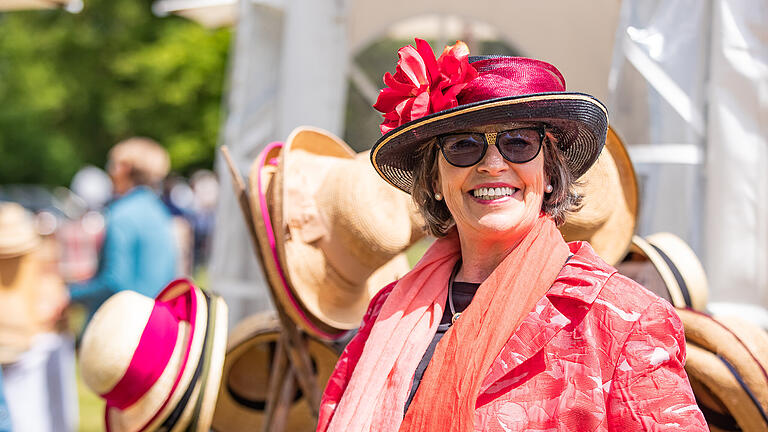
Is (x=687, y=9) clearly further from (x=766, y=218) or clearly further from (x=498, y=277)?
(x=498, y=277)

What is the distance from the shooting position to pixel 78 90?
830 inches

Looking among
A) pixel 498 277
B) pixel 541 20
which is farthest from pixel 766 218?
pixel 541 20

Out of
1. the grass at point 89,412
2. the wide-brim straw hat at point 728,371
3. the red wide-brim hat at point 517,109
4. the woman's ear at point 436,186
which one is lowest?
the grass at point 89,412

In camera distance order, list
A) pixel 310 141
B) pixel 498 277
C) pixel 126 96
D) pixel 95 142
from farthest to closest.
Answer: pixel 95 142 → pixel 126 96 → pixel 310 141 → pixel 498 277

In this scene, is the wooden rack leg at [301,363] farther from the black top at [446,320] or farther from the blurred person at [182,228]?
the blurred person at [182,228]

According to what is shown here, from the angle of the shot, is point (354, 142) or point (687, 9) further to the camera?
point (354, 142)

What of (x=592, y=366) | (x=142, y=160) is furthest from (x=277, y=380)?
(x=142, y=160)

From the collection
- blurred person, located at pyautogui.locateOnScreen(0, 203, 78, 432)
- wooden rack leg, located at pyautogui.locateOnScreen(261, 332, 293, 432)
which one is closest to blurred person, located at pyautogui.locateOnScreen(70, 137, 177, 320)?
blurred person, located at pyautogui.locateOnScreen(0, 203, 78, 432)

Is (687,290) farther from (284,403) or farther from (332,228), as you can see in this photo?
(284,403)

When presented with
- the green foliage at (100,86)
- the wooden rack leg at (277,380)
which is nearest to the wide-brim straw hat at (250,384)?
the wooden rack leg at (277,380)

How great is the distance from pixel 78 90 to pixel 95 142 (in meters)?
1.95

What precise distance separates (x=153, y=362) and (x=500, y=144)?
1246 millimetres

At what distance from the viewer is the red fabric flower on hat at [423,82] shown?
1.68 meters

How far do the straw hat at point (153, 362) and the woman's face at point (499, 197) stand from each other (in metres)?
1.01
